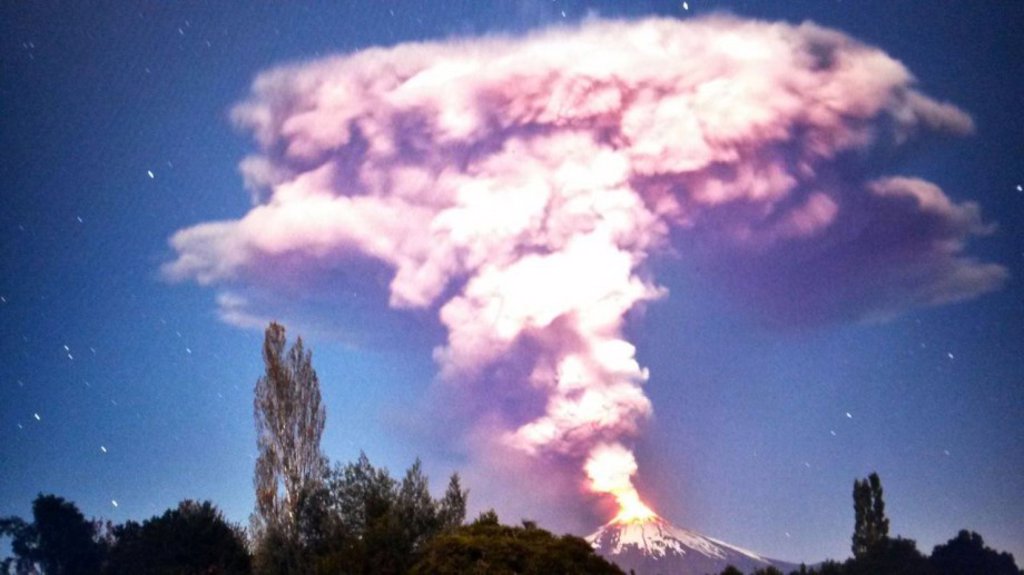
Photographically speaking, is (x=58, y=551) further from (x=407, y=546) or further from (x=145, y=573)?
(x=407, y=546)

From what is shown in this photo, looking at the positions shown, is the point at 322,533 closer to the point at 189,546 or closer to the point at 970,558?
the point at 189,546

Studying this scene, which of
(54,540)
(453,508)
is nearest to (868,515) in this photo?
(453,508)

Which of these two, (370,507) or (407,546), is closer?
(407,546)

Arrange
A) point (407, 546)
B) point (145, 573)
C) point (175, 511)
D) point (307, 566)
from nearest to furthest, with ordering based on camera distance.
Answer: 1. point (407, 546)
2. point (307, 566)
3. point (145, 573)
4. point (175, 511)

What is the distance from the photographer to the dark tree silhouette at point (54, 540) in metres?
102

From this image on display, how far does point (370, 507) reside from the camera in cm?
4750

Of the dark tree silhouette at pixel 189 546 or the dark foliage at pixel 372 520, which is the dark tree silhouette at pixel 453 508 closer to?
the dark foliage at pixel 372 520

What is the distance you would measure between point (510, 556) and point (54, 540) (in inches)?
3666

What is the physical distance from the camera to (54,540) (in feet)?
339

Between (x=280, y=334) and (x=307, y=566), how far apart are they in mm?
18228

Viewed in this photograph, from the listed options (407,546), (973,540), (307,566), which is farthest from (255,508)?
(973,540)

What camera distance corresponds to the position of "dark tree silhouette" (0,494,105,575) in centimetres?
10175

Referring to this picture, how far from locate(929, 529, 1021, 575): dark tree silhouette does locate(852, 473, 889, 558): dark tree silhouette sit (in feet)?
29.1

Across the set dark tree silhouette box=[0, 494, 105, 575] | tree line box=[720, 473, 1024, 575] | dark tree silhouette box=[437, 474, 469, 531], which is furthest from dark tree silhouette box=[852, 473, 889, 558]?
dark tree silhouette box=[0, 494, 105, 575]
